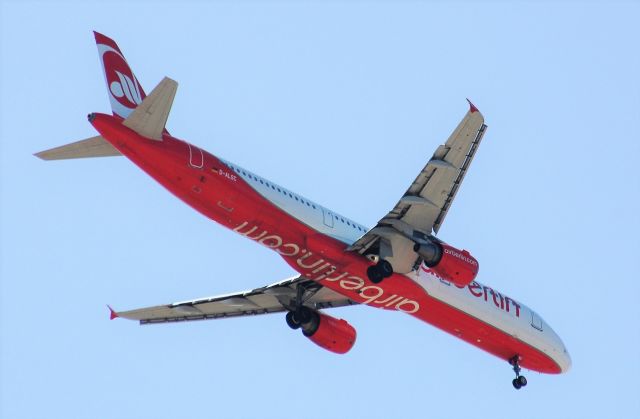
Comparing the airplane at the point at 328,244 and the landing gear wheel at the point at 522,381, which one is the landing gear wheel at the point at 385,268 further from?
the landing gear wheel at the point at 522,381

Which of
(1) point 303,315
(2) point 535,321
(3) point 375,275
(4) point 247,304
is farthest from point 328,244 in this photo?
(2) point 535,321

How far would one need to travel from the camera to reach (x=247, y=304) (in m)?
44.6

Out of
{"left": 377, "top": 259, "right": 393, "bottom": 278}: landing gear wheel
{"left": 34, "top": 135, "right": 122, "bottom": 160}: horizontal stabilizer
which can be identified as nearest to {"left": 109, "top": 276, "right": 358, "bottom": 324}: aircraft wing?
{"left": 377, "top": 259, "right": 393, "bottom": 278}: landing gear wheel

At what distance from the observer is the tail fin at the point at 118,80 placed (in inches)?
1393

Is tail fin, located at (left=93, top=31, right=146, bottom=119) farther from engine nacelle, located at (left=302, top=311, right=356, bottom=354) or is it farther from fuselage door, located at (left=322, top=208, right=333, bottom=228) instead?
engine nacelle, located at (left=302, top=311, right=356, bottom=354)

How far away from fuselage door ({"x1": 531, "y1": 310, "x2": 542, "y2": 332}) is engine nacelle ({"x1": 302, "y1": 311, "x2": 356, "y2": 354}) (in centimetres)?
683

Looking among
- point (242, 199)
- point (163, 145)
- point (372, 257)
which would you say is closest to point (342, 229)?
point (372, 257)

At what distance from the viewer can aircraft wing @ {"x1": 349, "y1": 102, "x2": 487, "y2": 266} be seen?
1356 inches

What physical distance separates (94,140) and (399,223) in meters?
9.92

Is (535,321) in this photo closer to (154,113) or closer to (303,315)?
(303,315)

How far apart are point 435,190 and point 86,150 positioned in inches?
421

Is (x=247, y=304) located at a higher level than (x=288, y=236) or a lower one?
higher

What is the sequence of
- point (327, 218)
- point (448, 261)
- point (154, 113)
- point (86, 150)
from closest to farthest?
point (154, 113) < point (86, 150) < point (448, 261) < point (327, 218)

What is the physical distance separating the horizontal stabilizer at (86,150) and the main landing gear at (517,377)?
58.6 ft
